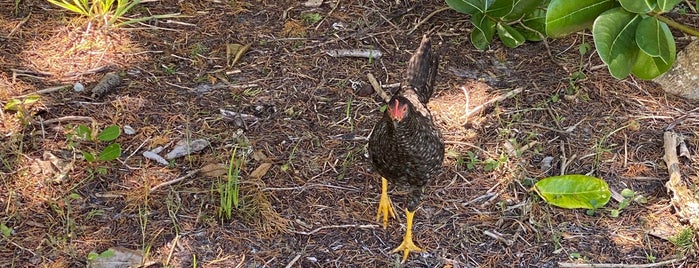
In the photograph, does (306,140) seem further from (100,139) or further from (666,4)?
(666,4)

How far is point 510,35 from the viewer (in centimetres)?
394

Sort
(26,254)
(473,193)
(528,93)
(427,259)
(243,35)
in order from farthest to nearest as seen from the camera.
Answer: (243,35), (528,93), (473,193), (427,259), (26,254)

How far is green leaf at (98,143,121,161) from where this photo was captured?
331 cm

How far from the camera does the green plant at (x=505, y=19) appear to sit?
372 cm

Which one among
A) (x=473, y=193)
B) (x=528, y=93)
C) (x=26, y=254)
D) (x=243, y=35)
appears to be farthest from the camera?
→ (x=243, y=35)

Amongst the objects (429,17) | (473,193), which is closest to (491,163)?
(473,193)

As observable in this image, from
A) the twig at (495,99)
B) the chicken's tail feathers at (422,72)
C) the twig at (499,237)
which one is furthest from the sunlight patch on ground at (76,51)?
the twig at (499,237)

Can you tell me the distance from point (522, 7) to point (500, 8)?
130 millimetres

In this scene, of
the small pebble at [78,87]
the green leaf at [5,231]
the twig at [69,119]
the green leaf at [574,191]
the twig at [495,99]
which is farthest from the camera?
the twig at [495,99]

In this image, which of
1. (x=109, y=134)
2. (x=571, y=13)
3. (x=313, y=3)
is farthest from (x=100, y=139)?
(x=571, y=13)

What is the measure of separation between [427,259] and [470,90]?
49.1 inches

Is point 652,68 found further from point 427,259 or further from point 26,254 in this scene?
point 26,254

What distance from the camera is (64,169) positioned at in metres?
3.30

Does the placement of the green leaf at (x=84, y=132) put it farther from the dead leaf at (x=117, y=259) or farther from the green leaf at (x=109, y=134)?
the dead leaf at (x=117, y=259)
